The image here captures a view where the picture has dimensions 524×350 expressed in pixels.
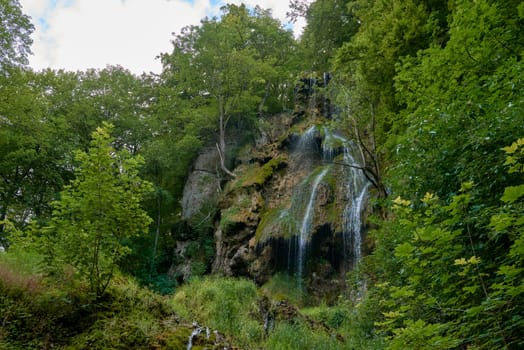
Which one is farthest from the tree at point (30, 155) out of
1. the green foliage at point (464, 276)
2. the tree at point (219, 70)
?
the green foliage at point (464, 276)

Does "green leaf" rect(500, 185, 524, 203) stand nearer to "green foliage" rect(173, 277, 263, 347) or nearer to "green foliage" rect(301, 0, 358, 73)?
"green foliage" rect(173, 277, 263, 347)

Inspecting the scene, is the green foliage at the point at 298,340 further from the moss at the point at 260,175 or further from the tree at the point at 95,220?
the moss at the point at 260,175


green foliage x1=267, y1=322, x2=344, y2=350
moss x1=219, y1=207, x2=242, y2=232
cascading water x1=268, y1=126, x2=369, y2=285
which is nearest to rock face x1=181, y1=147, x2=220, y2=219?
moss x1=219, y1=207, x2=242, y2=232

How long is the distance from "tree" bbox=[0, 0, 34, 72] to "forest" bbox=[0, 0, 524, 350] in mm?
70

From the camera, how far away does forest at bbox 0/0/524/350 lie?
3.08 m

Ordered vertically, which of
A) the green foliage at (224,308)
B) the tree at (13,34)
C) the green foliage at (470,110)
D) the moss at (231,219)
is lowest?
the green foliage at (224,308)

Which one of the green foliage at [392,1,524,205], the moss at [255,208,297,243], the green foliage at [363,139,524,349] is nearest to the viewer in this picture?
the green foliage at [363,139,524,349]

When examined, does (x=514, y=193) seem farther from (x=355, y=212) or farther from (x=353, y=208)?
(x=353, y=208)

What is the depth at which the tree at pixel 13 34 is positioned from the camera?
11727mm

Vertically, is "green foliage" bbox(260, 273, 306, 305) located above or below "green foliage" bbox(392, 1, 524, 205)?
below

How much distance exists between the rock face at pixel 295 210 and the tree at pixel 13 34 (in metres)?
9.81

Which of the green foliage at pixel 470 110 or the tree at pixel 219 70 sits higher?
the tree at pixel 219 70

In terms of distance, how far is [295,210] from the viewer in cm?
1354

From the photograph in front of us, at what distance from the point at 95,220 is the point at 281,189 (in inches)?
448
